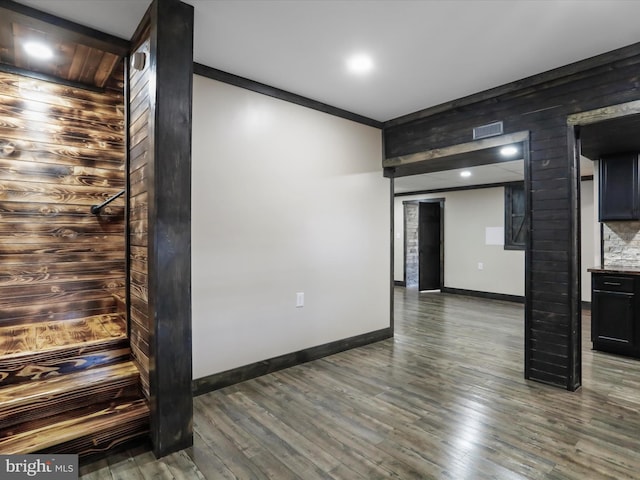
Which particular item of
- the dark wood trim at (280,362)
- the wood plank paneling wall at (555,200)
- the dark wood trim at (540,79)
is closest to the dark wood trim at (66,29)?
the dark wood trim at (280,362)

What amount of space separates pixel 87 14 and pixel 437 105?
309 centimetres

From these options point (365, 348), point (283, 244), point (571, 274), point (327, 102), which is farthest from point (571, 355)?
point (327, 102)

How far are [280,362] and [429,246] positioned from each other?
555cm

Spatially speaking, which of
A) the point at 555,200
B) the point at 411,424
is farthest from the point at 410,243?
the point at 411,424

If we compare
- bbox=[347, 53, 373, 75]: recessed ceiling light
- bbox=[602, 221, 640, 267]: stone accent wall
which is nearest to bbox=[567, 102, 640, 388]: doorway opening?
bbox=[602, 221, 640, 267]: stone accent wall

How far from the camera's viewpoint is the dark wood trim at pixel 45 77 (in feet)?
9.20

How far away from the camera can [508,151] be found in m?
3.56

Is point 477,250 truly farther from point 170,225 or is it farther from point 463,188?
point 170,225

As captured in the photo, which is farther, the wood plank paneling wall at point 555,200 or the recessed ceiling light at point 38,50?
the wood plank paneling wall at point 555,200

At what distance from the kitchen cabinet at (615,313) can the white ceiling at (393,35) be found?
7.78ft

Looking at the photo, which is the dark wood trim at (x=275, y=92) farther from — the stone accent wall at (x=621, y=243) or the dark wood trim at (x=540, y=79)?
the stone accent wall at (x=621, y=243)

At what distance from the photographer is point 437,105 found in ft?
12.2

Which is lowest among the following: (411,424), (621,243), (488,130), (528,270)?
(411,424)

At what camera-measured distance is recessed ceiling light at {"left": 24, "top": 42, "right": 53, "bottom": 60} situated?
2.51 metres
